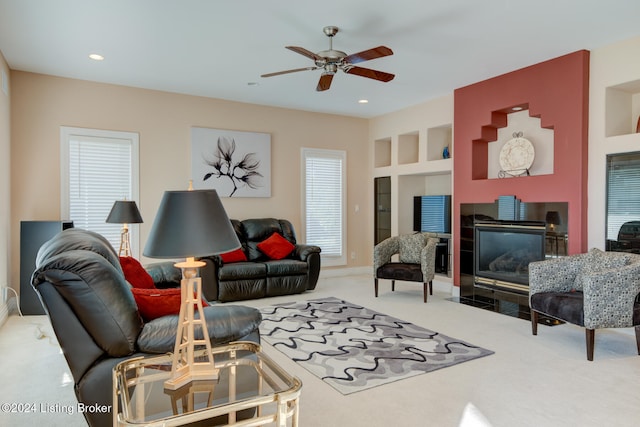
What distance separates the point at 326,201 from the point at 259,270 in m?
2.31

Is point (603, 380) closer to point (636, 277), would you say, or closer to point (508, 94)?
point (636, 277)

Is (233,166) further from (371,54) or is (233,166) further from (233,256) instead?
(371,54)

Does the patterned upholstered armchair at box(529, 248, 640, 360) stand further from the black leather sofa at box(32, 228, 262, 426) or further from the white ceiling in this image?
the black leather sofa at box(32, 228, 262, 426)

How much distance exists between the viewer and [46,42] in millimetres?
4082

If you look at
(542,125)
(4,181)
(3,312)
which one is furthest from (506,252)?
(4,181)

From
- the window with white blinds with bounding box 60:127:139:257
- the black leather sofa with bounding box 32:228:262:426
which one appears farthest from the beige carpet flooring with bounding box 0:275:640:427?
the window with white blinds with bounding box 60:127:139:257

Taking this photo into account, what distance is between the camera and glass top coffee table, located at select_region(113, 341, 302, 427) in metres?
1.45

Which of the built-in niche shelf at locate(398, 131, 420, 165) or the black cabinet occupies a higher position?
the built-in niche shelf at locate(398, 131, 420, 165)

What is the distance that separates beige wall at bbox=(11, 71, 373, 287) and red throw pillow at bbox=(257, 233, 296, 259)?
0.76 metres

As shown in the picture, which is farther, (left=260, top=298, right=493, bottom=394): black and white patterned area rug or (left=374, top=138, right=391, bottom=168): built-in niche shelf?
(left=374, top=138, right=391, bottom=168): built-in niche shelf

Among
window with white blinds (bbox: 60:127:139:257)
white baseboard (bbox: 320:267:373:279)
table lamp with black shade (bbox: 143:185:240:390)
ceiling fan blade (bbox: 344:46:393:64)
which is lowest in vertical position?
white baseboard (bbox: 320:267:373:279)

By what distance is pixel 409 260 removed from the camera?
5.67 meters

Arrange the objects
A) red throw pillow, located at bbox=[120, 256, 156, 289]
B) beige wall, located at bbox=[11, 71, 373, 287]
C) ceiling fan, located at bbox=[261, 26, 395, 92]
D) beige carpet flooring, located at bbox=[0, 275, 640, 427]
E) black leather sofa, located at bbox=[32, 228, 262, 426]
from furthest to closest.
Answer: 1. beige wall, located at bbox=[11, 71, 373, 287]
2. ceiling fan, located at bbox=[261, 26, 395, 92]
3. red throw pillow, located at bbox=[120, 256, 156, 289]
4. beige carpet flooring, located at bbox=[0, 275, 640, 427]
5. black leather sofa, located at bbox=[32, 228, 262, 426]

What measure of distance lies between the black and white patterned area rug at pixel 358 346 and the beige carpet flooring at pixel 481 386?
0.38ft
